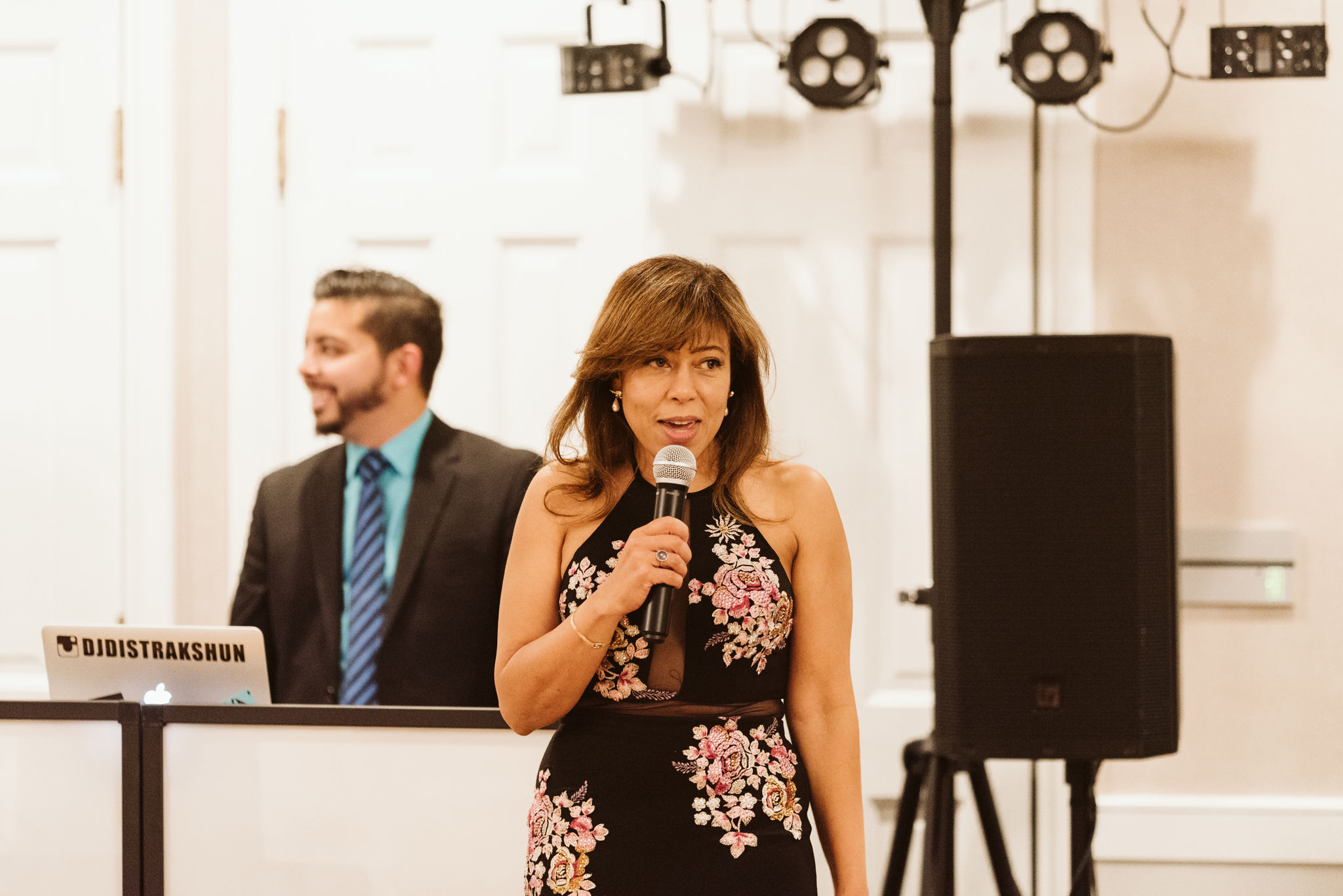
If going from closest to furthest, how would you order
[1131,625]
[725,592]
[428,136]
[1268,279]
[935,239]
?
[725,592] → [1131,625] → [935,239] → [1268,279] → [428,136]

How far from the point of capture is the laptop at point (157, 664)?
1.88m

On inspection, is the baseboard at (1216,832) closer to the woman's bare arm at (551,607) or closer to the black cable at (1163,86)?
the black cable at (1163,86)

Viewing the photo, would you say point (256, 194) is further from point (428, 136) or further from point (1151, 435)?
point (1151, 435)

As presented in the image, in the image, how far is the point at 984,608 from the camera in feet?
5.21

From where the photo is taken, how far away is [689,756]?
1.37 meters

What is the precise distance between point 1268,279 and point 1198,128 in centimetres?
38

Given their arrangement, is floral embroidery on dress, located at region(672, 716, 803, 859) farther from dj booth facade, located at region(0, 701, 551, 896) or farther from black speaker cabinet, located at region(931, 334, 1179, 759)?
dj booth facade, located at region(0, 701, 551, 896)

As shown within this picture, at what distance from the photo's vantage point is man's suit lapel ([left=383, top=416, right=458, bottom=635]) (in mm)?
2572

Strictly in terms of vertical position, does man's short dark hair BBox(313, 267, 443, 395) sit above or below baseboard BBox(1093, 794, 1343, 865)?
above

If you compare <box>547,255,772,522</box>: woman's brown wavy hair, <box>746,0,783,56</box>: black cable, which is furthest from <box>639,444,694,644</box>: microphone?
<box>746,0,783,56</box>: black cable

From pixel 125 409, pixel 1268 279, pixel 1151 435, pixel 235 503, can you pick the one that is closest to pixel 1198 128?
pixel 1268 279

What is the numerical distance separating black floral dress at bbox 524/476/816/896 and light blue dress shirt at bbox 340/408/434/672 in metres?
1.33

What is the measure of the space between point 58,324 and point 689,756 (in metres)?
2.27

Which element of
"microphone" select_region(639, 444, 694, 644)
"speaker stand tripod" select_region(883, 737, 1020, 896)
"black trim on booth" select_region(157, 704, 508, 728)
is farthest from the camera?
"speaker stand tripod" select_region(883, 737, 1020, 896)
